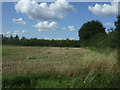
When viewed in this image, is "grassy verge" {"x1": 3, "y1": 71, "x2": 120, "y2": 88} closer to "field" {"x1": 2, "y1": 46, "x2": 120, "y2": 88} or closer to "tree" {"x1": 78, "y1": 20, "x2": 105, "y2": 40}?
"field" {"x1": 2, "y1": 46, "x2": 120, "y2": 88}

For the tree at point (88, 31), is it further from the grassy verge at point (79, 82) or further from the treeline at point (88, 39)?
the grassy verge at point (79, 82)

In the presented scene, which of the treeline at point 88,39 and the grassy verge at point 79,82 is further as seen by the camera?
the treeline at point 88,39

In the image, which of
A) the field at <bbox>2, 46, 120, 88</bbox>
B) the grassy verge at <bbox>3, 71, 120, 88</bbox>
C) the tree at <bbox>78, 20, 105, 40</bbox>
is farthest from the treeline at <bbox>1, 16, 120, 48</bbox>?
the grassy verge at <bbox>3, 71, 120, 88</bbox>

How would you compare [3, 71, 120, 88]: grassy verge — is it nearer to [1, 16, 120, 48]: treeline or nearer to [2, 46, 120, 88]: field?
[2, 46, 120, 88]: field

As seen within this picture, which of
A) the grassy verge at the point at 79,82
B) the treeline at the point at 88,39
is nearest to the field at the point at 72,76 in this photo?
the grassy verge at the point at 79,82

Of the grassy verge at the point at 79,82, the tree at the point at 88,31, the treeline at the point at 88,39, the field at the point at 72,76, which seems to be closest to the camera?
the grassy verge at the point at 79,82

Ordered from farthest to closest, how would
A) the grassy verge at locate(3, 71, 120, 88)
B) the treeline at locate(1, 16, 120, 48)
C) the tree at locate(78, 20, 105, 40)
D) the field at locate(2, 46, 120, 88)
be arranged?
the tree at locate(78, 20, 105, 40) < the treeline at locate(1, 16, 120, 48) < the field at locate(2, 46, 120, 88) < the grassy verge at locate(3, 71, 120, 88)

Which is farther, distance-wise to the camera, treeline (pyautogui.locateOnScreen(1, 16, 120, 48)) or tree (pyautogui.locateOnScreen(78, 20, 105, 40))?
tree (pyautogui.locateOnScreen(78, 20, 105, 40))

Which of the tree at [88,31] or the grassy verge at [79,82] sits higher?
the tree at [88,31]

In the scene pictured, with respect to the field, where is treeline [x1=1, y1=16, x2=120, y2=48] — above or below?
above

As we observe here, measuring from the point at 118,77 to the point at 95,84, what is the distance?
3.03 feet

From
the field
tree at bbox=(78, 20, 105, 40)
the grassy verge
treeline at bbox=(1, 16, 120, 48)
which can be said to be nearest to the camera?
the grassy verge

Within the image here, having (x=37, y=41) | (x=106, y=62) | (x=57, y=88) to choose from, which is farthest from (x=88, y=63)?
(x=37, y=41)

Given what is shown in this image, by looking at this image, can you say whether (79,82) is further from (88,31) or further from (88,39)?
(88,31)
